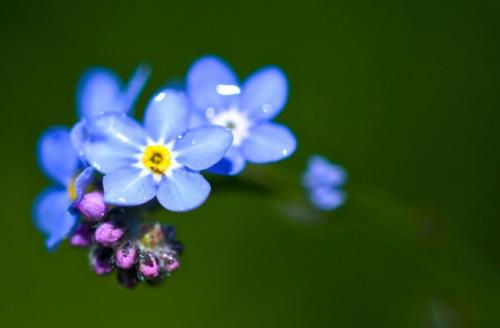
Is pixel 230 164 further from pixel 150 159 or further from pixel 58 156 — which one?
pixel 58 156

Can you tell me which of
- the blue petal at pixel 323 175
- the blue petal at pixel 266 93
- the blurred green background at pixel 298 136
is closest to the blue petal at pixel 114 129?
the blue petal at pixel 266 93

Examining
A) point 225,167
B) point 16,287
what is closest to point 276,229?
point 16,287

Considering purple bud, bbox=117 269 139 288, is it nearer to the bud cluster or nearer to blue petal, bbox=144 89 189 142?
the bud cluster

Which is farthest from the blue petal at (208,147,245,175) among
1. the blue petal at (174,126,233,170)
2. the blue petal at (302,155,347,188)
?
the blue petal at (302,155,347,188)

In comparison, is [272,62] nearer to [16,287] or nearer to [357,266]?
Result: [357,266]

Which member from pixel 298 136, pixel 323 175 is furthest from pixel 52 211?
pixel 298 136
